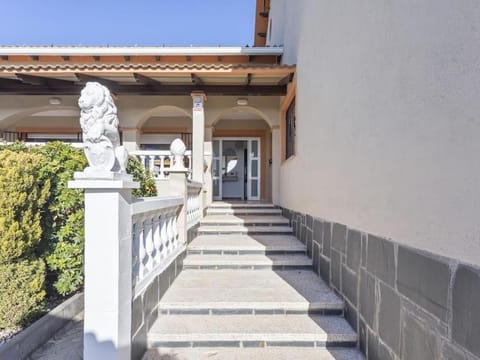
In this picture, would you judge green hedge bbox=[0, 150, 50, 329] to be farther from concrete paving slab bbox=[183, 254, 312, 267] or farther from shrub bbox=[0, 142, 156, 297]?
concrete paving slab bbox=[183, 254, 312, 267]

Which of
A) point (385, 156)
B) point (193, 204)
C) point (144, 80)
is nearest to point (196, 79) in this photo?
point (144, 80)

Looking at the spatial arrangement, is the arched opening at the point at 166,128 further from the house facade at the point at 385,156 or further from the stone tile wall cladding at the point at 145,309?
the stone tile wall cladding at the point at 145,309

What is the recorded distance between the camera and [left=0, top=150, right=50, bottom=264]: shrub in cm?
279

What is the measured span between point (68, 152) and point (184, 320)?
2.47 meters

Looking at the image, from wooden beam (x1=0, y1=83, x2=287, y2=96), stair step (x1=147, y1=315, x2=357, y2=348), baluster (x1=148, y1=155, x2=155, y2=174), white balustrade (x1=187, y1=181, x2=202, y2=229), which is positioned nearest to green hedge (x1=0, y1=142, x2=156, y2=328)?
stair step (x1=147, y1=315, x2=357, y2=348)

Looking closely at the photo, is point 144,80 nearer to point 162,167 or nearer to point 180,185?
point 162,167

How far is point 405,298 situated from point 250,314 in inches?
62.1

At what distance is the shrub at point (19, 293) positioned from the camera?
280 centimetres

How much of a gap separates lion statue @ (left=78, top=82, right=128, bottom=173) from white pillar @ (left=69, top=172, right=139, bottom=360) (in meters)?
0.10

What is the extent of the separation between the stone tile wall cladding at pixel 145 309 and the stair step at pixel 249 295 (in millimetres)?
126

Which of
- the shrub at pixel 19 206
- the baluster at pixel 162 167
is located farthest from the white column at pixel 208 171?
the shrub at pixel 19 206

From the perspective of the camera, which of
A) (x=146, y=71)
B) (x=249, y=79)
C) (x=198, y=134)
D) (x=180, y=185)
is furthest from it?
(x=198, y=134)

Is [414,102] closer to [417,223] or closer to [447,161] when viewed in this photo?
[447,161]

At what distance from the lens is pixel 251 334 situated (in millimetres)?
2678
